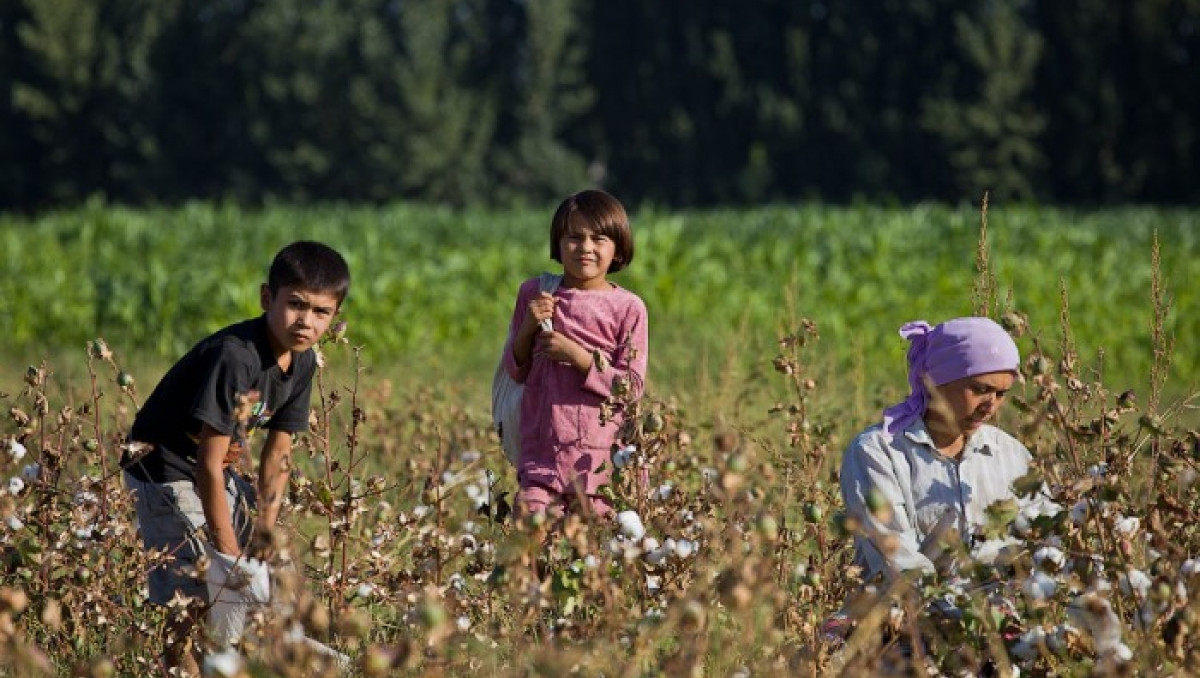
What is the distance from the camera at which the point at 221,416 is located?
3.67 metres

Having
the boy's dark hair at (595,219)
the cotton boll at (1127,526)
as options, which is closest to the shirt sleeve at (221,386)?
the boy's dark hair at (595,219)

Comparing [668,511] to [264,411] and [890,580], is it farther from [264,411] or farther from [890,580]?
[264,411]

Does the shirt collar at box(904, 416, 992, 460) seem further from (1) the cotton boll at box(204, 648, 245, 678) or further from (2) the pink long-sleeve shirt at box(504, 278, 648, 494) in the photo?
(1) the cotton boll at box(204, 648, 245, 678)

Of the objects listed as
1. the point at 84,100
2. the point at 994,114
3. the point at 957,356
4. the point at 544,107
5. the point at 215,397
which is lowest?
the point at 215,397

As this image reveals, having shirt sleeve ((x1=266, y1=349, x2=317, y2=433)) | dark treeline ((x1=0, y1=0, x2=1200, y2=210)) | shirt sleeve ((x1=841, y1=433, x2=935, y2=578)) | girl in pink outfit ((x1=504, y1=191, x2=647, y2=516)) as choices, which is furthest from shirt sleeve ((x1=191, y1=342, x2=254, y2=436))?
dark treeline ((x1=0, y1=0, x2=1200, y2=210))

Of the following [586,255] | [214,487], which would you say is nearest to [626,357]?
[586,255]

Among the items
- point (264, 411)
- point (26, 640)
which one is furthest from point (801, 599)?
point (26, 640)

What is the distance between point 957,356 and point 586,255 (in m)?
1.21

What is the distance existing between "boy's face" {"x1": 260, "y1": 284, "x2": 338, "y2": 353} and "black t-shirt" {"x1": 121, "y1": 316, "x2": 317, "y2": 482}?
58 millimetres

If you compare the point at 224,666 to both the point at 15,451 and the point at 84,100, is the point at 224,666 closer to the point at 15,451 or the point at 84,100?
the point at 15,451

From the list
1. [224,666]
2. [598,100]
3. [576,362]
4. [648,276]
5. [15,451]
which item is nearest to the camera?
[224,666]

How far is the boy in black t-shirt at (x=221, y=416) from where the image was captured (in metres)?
3.65

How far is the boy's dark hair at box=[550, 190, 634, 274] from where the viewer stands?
4.39 m

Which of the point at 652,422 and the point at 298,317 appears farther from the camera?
the point at 298,317
